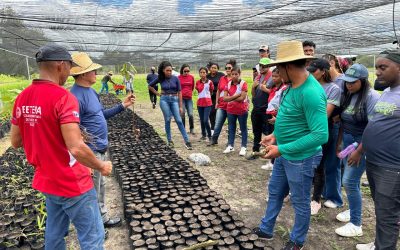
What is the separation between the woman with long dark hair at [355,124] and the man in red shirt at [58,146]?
2.12 m

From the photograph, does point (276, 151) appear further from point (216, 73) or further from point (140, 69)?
point (140, 69)

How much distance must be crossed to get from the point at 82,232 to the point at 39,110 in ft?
2.80

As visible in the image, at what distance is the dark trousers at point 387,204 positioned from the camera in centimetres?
192

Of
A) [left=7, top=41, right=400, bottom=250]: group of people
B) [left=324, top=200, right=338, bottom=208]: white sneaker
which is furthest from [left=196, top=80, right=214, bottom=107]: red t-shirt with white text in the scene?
[left=324, top=200, right=338, bottom=208]: white sneaker

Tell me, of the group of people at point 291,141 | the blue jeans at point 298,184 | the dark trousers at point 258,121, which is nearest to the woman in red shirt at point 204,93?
the dark trousers at point 258,121

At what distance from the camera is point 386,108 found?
1.94 metres

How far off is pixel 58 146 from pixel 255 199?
265cm

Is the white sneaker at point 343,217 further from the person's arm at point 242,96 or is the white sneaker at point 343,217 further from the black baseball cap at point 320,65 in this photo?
the person's arm at point 242,96

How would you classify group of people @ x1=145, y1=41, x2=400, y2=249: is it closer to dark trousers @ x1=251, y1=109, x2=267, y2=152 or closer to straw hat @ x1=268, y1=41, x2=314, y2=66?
straw hat @ x1=268, y1=41, x2=314, y2=66

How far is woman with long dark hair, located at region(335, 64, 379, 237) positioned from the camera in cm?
252

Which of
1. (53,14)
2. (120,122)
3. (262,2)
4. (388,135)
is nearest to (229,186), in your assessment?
(388,135)

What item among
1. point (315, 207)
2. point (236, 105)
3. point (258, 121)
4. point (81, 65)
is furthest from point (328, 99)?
point (81, 65)

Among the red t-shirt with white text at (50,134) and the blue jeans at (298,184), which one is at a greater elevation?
the red t-shirt with white text at (50,134)

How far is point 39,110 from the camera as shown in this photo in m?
1.66
